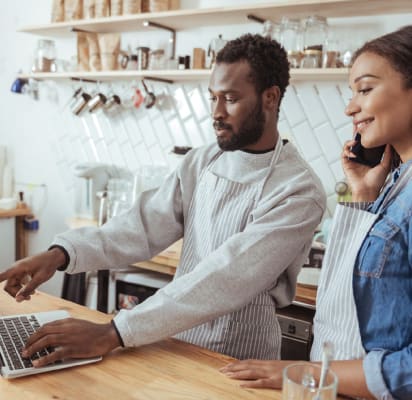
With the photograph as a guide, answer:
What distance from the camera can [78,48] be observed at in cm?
346

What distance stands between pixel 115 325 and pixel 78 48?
268cm

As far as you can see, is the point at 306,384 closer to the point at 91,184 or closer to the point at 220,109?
the point at 220,109

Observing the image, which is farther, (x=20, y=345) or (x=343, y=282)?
(x=20, y=345)

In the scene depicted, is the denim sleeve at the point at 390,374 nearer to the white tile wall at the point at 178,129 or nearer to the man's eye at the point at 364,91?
the man's eye at the point at 364,91

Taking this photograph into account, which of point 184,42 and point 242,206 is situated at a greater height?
point 184,42

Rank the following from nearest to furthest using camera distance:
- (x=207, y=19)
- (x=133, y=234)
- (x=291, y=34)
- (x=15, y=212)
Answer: (x=133, y=234) < (x=291, y=34) < (x=207, y=19) < (x=15, y=212)

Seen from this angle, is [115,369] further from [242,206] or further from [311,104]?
[311,104]

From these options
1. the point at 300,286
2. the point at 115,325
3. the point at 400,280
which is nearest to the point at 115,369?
the point at 115,325

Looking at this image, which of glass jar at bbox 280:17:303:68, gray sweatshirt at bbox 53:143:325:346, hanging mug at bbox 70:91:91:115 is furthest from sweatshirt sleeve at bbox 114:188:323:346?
hanging mug at bbox 70:91:91:115

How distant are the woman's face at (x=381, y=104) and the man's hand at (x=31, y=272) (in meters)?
0.79

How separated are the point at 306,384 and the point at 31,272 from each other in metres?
0.76

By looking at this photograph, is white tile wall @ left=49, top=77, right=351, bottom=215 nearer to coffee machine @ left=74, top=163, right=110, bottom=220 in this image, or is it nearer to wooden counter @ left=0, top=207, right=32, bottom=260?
coffee machine @ left=74, top=163, right=110, bottom=220

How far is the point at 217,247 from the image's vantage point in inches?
56.0

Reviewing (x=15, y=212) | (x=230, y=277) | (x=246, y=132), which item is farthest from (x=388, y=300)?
(x=15, y=212)
